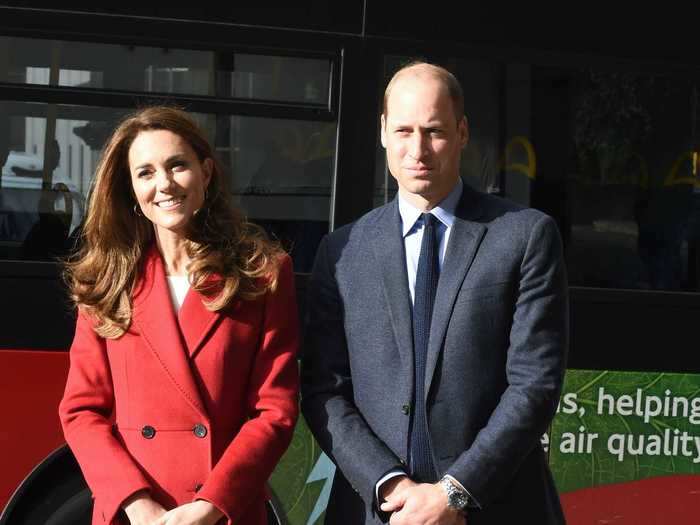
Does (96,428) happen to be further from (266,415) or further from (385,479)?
(385,479)

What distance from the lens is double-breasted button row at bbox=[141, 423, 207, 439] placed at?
255cm

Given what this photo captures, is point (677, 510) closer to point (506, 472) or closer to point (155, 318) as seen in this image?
point (506, 472)

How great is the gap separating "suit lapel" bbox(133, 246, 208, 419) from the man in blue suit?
30 centimetres

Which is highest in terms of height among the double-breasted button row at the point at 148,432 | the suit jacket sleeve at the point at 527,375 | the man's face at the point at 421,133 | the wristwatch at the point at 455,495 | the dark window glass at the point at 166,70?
the dark window glass at the point at 166,70

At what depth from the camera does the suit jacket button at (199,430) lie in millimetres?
2549

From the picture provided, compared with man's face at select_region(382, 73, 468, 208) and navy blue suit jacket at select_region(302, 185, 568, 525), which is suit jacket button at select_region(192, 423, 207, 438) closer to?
navy blue suit jacket at select_region(302, 185, 568, 525)

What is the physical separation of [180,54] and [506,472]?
265cm

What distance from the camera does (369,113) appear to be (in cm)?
465

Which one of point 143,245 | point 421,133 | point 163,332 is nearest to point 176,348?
point 163,332

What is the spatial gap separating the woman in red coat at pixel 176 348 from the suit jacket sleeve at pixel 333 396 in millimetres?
51

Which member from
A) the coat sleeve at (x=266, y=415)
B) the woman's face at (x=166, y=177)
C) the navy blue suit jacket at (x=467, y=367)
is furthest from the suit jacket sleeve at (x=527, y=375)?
the woman's face at (x=166, y=177)

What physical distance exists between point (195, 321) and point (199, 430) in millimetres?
247

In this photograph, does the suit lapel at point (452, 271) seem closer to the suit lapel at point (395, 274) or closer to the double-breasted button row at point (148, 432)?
the suit lapel at point (395, 274)

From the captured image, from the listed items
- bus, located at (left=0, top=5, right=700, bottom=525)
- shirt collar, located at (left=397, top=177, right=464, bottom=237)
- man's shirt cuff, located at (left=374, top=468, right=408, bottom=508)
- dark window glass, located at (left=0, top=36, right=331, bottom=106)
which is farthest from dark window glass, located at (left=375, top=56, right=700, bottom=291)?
man's shirt cuff, located at (left=374, top=468, right=408, bottom=508)
